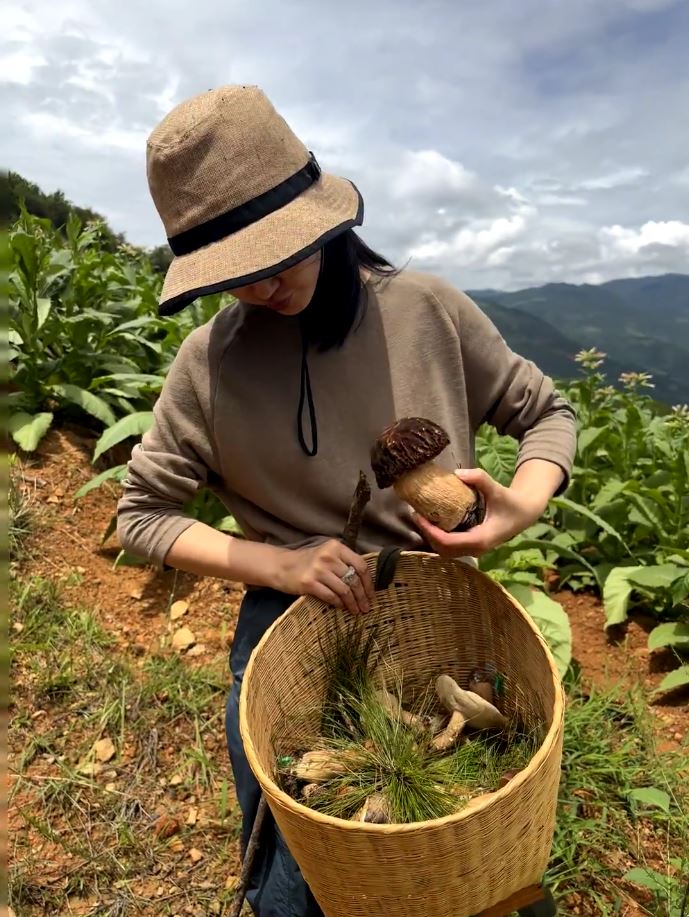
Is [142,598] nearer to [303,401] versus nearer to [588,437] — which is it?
[303,401]

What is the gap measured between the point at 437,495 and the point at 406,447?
11 cm

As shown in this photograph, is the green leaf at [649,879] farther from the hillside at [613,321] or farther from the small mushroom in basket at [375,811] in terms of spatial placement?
the hillside at [613,321]

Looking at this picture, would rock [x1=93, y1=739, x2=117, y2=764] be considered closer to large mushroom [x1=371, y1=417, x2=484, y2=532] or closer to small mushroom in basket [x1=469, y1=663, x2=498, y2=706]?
small mushroom in basket [x1=469, y1=663, x2=498, y2=706]

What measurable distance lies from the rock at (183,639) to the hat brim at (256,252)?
1.77 m

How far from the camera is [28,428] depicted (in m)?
3.57

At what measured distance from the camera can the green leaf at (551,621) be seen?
2.32m

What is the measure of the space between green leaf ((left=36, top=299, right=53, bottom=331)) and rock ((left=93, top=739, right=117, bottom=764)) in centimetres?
229

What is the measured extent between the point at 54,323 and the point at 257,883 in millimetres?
3179

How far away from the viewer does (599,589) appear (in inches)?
121

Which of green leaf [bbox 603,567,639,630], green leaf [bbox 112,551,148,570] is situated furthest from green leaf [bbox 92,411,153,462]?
green leaf [bbox 603,567,639,630]

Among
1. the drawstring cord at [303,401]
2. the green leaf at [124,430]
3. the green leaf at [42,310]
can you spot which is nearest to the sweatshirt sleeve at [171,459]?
the drawstring cord at [303,401]

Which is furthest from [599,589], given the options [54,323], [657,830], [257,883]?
[54,323]

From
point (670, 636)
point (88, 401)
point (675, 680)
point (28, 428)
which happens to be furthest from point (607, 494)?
point (28, 428)

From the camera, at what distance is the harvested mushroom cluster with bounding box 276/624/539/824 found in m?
1.21
